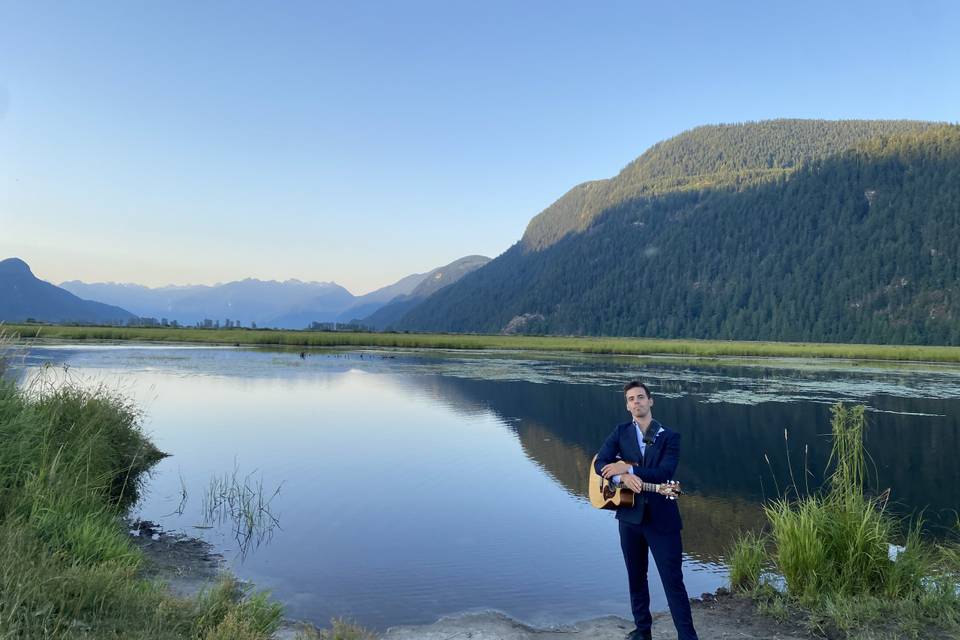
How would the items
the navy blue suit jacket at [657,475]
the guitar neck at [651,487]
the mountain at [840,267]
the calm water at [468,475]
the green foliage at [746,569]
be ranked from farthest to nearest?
the mountain at [840,267], the calm water at [468,475], the green foliage at [746,569], the navy blue suit jacket at [657,475], the guitar neck at [651,487]

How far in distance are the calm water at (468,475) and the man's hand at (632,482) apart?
133 inches

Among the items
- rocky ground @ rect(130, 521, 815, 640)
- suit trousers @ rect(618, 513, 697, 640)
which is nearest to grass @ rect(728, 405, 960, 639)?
rocky ground @ rect(130, 521, 815, 640)

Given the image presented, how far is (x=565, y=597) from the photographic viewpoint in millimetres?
9375

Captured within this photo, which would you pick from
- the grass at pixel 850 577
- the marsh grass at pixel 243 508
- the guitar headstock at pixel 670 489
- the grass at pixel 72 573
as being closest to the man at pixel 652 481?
the guitar headstock at pixel 670 489

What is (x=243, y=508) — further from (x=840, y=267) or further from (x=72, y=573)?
(x=840, y=267)

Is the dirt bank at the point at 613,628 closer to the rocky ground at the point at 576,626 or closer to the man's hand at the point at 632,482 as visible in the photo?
the rocky ground at the point at 576,626

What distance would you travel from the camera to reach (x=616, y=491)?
622 cm

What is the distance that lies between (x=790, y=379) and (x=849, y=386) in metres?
6.36

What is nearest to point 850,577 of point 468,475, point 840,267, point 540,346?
point 468,475

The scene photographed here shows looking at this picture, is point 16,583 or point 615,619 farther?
point 615,619

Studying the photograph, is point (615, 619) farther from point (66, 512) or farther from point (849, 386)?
point (849, 386)

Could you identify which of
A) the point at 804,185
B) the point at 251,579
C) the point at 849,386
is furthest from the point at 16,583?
the point at 804,185

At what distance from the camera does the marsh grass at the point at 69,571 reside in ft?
16.9

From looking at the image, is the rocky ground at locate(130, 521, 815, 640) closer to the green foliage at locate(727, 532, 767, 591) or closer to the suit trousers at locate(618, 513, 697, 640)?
the green foliage at locate(727, 532, 767, 591)
